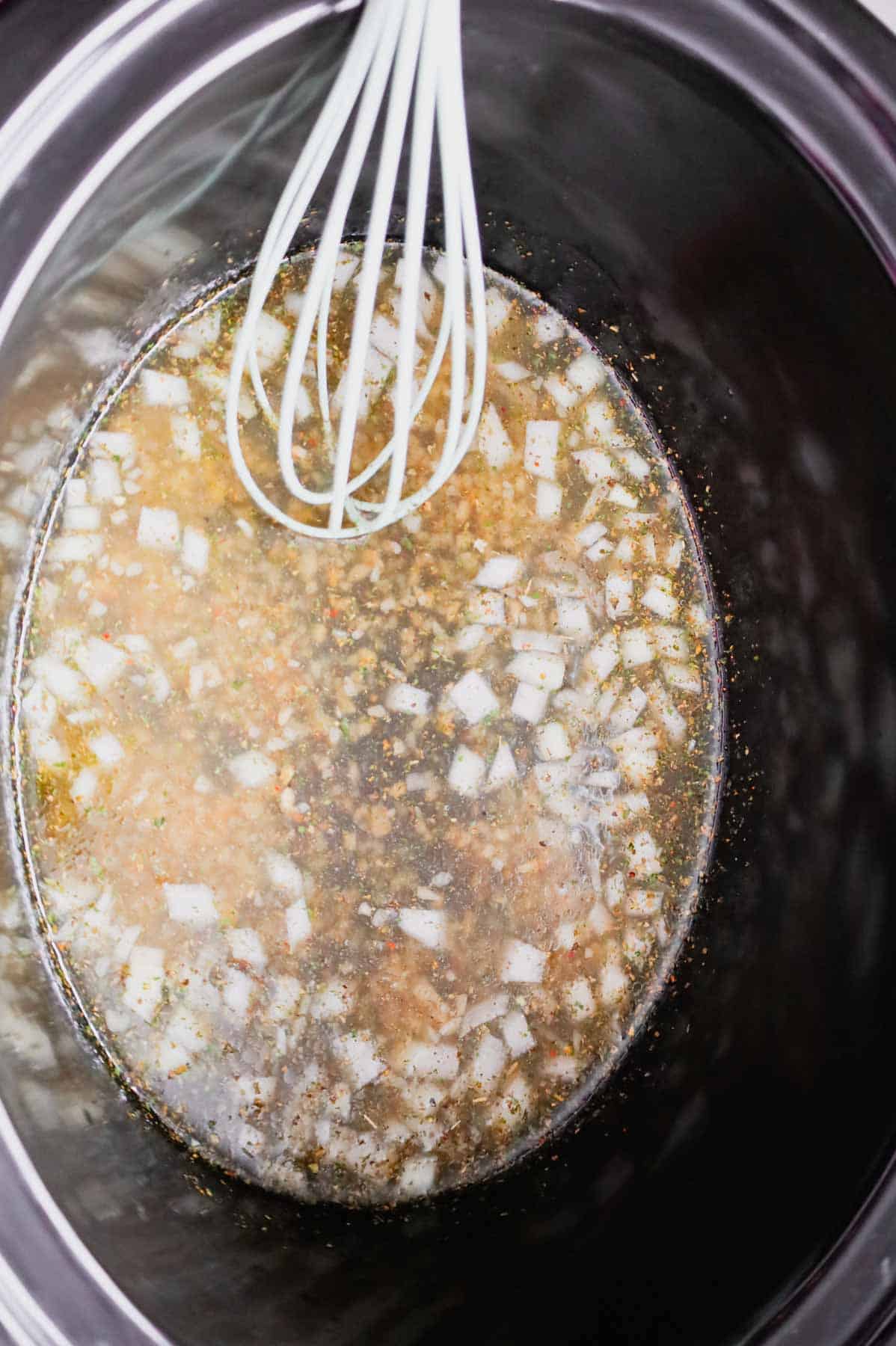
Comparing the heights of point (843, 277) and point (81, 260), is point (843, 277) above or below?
below

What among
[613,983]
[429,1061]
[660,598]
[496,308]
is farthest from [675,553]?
[429,1061]

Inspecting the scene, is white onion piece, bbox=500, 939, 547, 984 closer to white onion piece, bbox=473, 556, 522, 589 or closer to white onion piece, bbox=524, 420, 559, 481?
white onion piece, bbox=473, 556, 522, 589

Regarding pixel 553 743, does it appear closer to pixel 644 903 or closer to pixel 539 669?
pixel 539 669

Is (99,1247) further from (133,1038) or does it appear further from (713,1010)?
(713,1010)

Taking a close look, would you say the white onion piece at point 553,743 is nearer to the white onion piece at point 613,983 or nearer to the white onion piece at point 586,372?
the white onion piece at point 613,983

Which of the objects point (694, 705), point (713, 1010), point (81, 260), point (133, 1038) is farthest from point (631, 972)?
point (81, 260)

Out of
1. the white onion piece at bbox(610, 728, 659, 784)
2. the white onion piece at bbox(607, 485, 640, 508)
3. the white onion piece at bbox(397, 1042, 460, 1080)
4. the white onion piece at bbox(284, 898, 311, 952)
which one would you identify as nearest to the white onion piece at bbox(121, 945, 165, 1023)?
the white onion piece at bbox(284, 898, 311, 952)
